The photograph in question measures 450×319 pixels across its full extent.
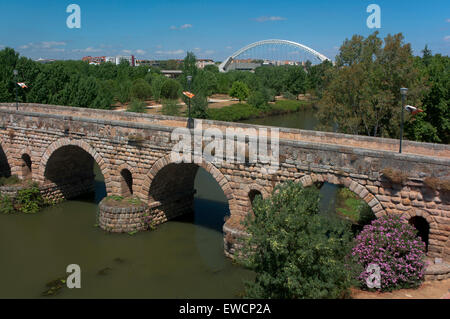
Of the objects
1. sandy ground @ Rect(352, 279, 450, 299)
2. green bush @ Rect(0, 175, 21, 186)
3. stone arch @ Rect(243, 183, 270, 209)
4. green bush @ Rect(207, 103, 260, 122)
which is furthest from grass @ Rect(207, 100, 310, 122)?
sandy ground @ Rect(352, 279, 450, 299)

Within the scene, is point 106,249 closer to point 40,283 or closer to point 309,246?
point 40,283

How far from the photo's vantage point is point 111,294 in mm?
13477

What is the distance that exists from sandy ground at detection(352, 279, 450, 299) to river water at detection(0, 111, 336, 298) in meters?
3.97

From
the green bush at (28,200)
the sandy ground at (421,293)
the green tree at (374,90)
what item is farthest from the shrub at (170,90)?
the sandy ground at (421,293)

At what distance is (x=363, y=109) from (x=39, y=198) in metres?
16.8

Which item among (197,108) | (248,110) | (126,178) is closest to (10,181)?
(126,178)

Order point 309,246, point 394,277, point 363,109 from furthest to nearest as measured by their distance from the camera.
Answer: point 363,109
point 394,277
point 309,246

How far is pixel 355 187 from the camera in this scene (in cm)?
1271

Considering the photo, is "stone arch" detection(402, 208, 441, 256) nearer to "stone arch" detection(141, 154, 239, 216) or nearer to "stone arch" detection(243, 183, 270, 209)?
"stone arch" detection(243, 183, 270, 209)

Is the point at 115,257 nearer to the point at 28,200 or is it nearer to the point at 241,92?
the point at 28,200

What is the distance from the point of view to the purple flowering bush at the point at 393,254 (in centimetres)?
1097

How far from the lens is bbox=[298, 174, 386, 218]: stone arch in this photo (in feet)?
40.9

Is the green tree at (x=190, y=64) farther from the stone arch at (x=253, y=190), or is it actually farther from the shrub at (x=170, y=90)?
the stone arch at (x=253, y=190)

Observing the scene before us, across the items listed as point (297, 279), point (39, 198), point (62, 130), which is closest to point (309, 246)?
point (297, 279)
